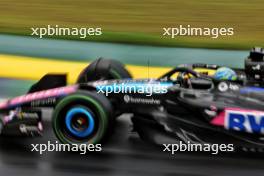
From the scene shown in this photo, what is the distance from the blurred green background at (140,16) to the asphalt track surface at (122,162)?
15.1 ft

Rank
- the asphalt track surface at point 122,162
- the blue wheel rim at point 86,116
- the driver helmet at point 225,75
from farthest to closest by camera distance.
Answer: the driver helmet at point 225,75 < the blue wheel rim at point 86,116 < the asphalt track surface at point 122,162

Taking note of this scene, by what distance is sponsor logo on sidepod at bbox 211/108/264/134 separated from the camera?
5.10 metres

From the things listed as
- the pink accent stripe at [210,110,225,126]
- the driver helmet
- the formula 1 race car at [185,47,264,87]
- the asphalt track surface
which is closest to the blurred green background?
the formula 1 race car at [185,47,264,87]

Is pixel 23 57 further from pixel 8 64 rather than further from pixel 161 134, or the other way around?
pixel 161 134

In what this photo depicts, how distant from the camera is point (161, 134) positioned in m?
5.41

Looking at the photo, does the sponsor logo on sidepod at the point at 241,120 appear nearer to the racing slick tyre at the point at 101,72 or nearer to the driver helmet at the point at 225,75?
the driver helmet at the point at 225,75

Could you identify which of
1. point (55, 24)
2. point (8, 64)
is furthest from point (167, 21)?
point (8, 64)

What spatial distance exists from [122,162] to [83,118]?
0.57 metres

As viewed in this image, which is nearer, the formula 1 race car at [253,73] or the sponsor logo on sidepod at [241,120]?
the sponsor logo on sidepod at [241,120]

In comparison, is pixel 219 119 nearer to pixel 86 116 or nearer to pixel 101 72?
pixel 86 116

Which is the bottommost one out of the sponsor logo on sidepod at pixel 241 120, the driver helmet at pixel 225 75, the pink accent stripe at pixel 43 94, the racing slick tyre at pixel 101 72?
the sponsor logo on sidepod at pixel 241 120

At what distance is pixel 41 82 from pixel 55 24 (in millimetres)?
5919

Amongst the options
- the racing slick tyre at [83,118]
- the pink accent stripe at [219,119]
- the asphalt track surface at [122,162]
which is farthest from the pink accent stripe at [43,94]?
the pink accent stripe at [219,119]

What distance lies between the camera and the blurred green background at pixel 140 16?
10913mm
